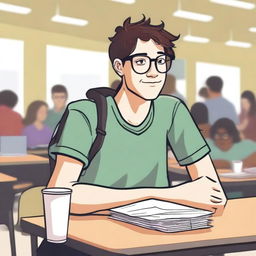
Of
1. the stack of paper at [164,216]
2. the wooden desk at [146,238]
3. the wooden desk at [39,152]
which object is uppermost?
the stack of paper at [164,216]

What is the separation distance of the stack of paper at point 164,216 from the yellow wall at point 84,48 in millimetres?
11131

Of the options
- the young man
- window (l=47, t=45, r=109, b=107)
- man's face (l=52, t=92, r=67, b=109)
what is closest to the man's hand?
the young man

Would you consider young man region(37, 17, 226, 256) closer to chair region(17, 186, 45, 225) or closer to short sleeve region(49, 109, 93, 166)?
short sleeve region(49, 109, 93, 166)

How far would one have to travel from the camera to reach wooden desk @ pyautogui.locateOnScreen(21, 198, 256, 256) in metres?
1.66

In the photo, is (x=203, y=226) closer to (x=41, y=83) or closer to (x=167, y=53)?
(x=167, y=53)

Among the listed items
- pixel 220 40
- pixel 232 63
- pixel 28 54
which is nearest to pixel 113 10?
pixel 28 54

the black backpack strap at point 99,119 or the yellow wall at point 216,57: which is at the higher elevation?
the yellow wall at point 216,57

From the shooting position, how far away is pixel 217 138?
4.51 metres

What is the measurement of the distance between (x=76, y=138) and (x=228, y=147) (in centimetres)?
257

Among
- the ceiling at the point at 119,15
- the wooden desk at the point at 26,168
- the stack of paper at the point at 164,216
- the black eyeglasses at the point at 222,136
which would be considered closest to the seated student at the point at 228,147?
the black eyeglasses at the point at 222,136

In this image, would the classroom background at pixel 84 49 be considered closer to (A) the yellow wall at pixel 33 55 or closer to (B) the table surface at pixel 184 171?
(A) the yellow wall at pixel 33 55

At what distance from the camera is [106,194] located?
6.60 feet

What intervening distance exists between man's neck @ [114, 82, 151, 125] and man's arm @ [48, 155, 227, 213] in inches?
9.7

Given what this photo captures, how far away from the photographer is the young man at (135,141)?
2.06 meters
